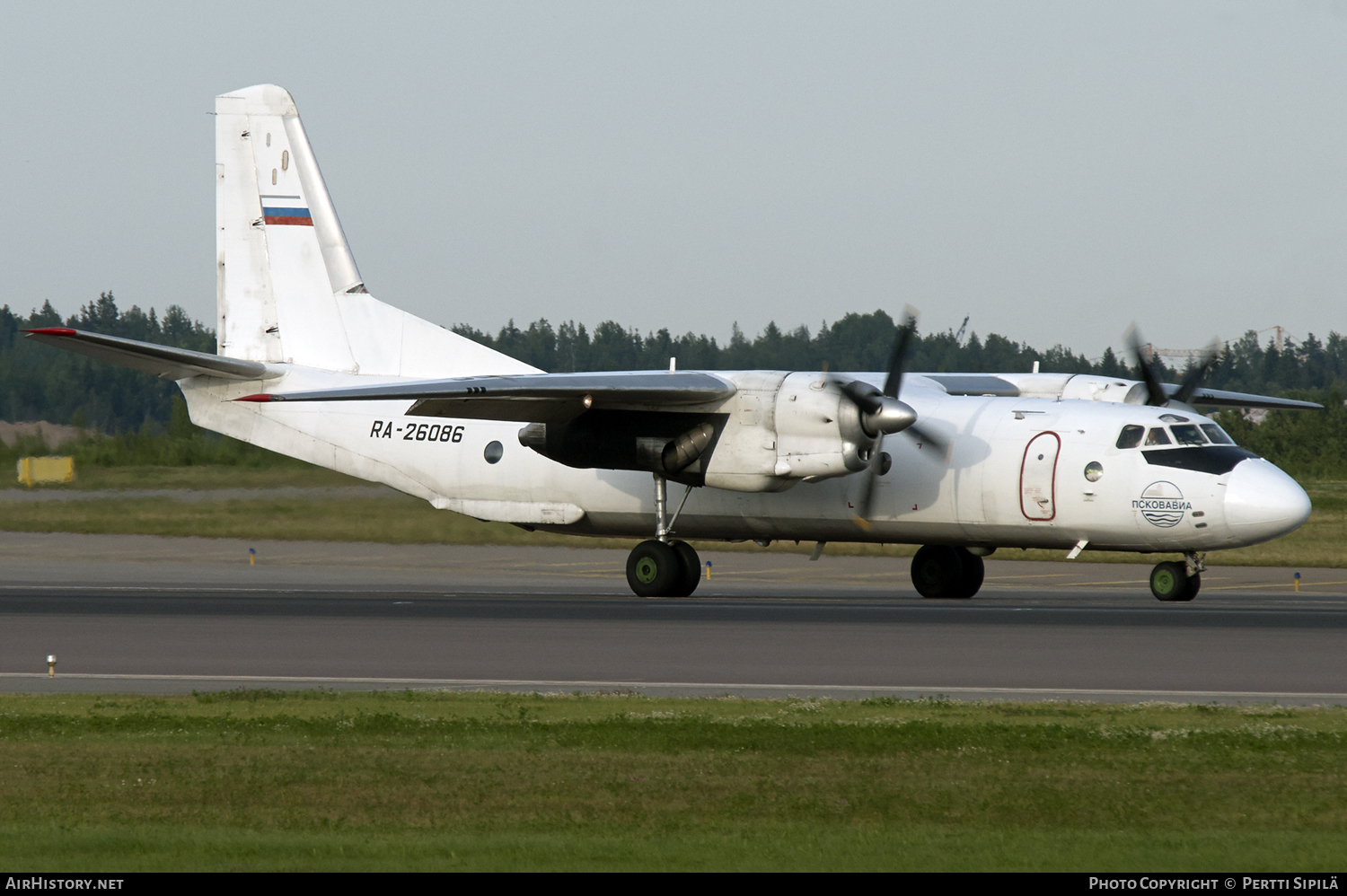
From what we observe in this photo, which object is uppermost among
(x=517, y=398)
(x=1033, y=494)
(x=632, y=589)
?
(x=517, y=398)

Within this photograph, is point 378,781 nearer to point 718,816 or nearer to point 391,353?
point 718,816

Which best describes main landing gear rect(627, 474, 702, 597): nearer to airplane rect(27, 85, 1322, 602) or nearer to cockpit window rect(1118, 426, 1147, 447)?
airplane rect(27, 85, 1322, 602)

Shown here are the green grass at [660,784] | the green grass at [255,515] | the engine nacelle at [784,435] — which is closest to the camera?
the green grass at [660,784]

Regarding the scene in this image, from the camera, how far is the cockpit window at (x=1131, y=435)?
22062 mm

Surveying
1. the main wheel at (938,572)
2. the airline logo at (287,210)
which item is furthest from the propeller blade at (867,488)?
the airline logo at (287,210)

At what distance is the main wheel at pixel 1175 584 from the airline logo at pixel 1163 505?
34.7 inches

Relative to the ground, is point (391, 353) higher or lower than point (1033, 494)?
higher

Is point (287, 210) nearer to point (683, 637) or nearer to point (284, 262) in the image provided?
point (284, 262)

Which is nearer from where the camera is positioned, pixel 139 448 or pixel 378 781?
pixel 378 781

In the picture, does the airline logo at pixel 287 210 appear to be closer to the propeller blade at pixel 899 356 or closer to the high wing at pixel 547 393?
the high wing at pixel 547 393

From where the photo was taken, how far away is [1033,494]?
73.5 ft
